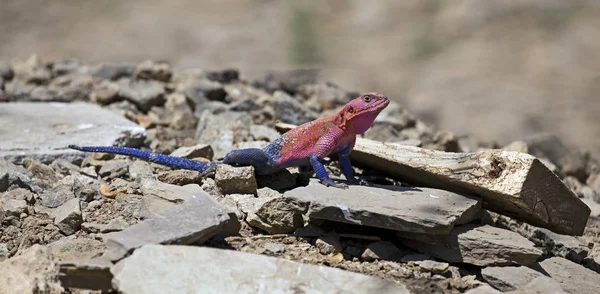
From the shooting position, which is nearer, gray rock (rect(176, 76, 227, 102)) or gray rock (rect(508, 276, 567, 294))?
gray rock (rect(508, 276, 567, 294))

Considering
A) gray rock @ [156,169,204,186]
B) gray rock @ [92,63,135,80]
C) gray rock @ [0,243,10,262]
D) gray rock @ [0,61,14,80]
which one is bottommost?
gray rock @ [0,243,10,262]

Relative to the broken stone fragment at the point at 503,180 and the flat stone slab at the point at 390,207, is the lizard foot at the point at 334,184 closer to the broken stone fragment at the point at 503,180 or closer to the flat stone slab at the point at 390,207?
the flat stone slab at the point at 390,207

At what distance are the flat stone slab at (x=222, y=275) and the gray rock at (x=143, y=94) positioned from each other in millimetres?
4190

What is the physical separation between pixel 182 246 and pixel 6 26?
1197 cm

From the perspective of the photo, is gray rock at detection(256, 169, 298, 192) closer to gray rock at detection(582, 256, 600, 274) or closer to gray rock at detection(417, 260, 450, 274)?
gray rock at detection(417, 260, 450, 274)

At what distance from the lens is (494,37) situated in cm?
1313

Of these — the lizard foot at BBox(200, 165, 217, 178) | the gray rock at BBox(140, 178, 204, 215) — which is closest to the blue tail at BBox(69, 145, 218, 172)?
the lizard foot at BBox(200, 165, 217, 178)

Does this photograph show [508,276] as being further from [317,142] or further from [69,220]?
[69,220]

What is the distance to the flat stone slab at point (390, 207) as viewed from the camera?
4223 mm

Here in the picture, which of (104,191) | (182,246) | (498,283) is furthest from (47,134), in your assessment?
(498,283)

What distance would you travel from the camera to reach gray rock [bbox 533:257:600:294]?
14.5ft

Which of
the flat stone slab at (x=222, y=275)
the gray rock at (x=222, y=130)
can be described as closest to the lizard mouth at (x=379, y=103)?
the gray rock at (x=222, y=130)

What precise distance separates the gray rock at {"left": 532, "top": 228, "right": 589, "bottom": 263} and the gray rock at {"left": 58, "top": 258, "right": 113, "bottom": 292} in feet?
10.3

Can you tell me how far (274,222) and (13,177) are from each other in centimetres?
205
